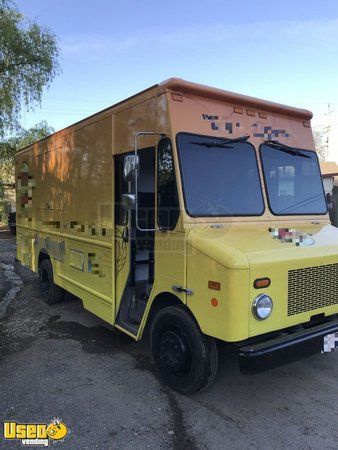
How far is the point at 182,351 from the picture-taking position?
12.0ft

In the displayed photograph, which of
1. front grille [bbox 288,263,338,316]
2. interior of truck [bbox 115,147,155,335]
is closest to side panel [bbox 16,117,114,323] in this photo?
interior of truck [bbox 115,147,155,335]

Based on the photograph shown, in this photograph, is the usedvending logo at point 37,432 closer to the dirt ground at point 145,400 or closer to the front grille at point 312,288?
the dirt ground at point 145,400

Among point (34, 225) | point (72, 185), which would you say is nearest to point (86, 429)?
point (72, 185)

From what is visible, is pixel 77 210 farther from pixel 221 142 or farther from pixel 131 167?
pixel 221 142

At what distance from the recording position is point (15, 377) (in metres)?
4.23

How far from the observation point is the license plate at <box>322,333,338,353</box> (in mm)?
3518

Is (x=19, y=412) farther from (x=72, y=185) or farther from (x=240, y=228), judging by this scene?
(x=72, y=185)

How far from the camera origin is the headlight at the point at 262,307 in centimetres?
316

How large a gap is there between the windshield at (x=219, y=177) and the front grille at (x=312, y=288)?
820 millimetres

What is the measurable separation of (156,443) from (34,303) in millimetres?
4767

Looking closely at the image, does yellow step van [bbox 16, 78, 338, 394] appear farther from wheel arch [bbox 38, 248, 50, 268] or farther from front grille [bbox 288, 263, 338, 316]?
wheel arch [bbox 38, 248, 50, 268]

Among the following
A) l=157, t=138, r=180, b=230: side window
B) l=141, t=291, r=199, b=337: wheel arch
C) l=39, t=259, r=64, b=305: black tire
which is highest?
l=157, t=138, r=180, b=230: side window

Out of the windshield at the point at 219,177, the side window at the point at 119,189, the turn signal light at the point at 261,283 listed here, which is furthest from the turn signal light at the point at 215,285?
the side window at the point at 119,189

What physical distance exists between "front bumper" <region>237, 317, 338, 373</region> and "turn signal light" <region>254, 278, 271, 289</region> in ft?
1.57
